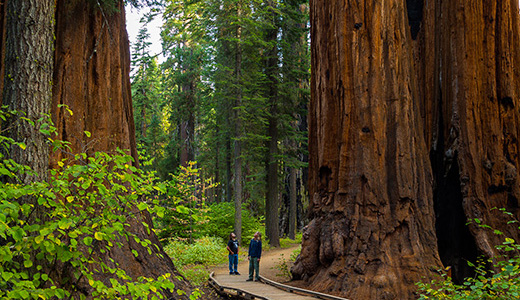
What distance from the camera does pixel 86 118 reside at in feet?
27.8

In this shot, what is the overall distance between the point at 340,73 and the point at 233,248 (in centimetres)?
689

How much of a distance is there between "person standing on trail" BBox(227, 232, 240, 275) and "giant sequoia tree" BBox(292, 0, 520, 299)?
3.32 metres

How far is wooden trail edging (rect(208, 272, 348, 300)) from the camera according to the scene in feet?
32.1

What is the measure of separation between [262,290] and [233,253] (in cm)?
372

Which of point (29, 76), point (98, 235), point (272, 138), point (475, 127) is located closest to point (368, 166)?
point (475, 127)

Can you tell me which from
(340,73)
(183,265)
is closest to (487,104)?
(340,73)

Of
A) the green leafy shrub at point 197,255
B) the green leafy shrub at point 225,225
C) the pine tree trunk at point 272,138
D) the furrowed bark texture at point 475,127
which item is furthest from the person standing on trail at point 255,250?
the green leafy shrub at point 225,225

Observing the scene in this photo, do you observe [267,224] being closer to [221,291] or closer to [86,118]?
[221,291]

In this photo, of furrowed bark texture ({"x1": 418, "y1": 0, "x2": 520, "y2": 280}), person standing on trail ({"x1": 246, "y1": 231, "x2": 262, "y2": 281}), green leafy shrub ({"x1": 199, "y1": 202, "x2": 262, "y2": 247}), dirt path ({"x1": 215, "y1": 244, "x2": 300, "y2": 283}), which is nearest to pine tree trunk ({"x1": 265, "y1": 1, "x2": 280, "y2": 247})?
green leafy shrub ({"x1": 199, "y1": 202, "x2": 262, "y2": 247})

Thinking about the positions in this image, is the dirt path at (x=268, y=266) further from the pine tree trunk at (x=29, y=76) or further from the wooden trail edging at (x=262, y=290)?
the pine tree trunk at (x=29, y=76)

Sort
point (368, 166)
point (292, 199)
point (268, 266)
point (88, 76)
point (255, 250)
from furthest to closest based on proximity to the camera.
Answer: point (292, 199) < point (268, 266) < point (255, 250) < point (368, 166) < point (88, 76)

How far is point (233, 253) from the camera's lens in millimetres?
14812

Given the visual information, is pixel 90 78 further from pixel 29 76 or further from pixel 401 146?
pixel 401 146

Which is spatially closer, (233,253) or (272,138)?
(233,253)
